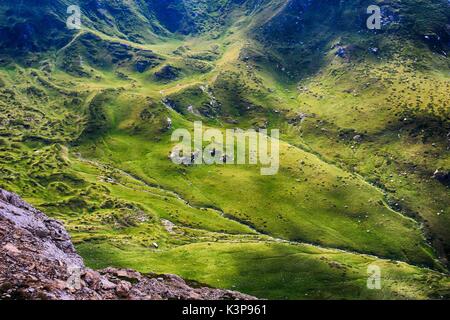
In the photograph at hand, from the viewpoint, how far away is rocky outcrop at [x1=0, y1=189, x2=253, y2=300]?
56.6 metres

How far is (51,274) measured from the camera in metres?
62.5

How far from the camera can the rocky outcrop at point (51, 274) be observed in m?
56.6

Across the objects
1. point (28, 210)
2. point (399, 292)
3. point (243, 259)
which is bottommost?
point (399, 292)

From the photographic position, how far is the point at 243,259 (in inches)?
6801

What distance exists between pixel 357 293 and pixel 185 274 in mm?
59959

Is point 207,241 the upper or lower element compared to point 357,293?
upper

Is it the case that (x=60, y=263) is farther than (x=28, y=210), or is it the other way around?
(x=28, y=210)

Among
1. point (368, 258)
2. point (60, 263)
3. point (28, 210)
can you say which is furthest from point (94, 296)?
point (368, 258)
